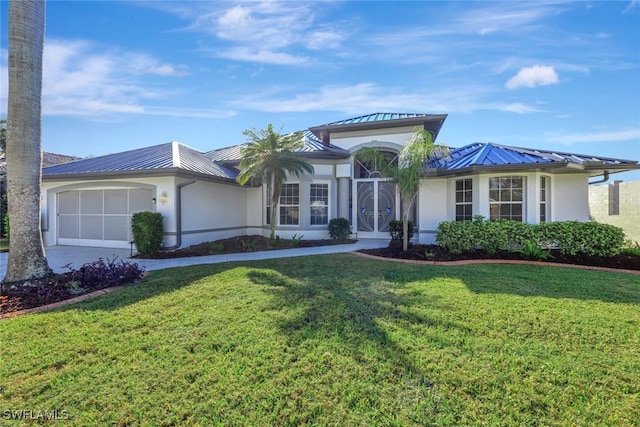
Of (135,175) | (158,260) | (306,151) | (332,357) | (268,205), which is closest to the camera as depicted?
(332,357)

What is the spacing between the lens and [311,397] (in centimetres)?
300

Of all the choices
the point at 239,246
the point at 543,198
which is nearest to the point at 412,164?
the point at 543,198

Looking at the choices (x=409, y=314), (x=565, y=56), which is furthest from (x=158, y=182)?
(x=565, y=56)

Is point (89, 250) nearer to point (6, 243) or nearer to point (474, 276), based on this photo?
point (6, 243)

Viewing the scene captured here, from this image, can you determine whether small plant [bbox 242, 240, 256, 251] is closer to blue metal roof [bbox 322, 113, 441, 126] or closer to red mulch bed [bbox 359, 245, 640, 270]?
red mulch bed [bbox 359, 245, 640, 270]

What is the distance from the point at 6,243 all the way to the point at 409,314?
18081 mm

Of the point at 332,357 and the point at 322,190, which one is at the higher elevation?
the point at 322,190

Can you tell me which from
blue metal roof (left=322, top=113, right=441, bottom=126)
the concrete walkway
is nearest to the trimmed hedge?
the concrete walkway

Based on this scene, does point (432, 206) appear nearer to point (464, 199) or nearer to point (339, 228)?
point (464, 199)

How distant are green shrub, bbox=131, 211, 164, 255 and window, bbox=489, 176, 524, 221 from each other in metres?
12.4

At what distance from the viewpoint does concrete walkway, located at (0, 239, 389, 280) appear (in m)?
9.56

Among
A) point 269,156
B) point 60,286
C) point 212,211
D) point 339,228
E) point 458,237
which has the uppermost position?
point 269,156

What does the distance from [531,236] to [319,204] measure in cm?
833

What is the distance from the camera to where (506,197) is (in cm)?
1130
